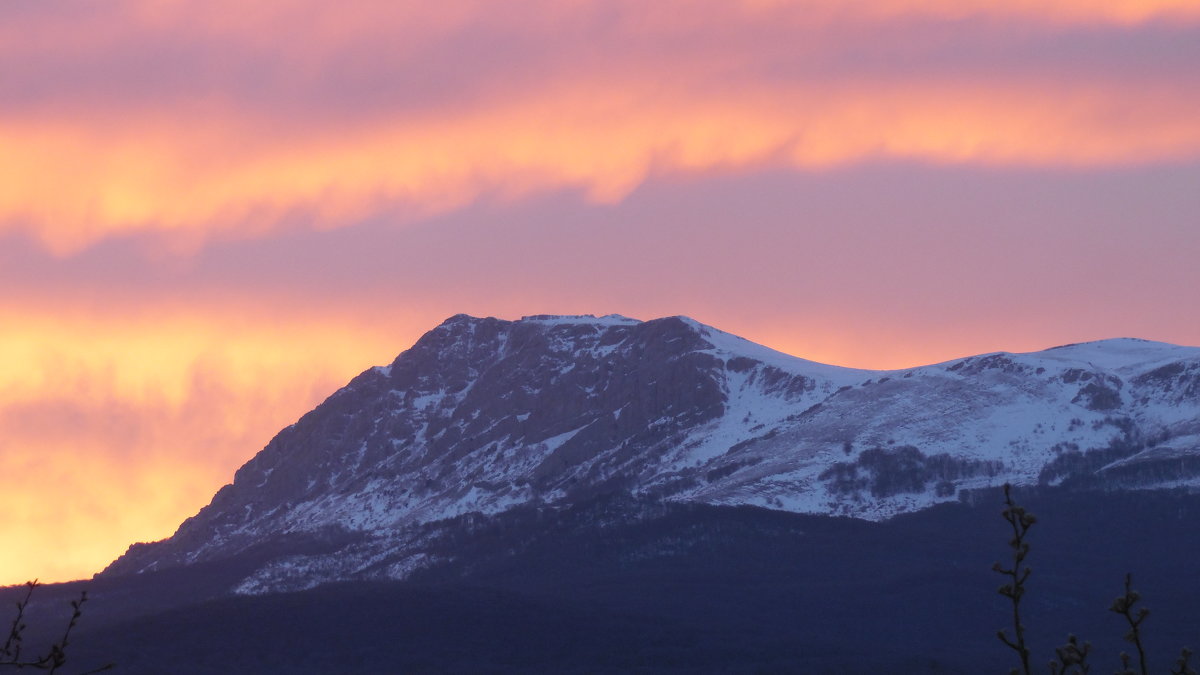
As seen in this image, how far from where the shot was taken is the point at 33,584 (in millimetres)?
33500

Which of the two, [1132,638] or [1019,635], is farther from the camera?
[1132,638]

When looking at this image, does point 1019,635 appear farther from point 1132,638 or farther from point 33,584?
point 33,584

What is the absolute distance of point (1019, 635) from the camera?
29.7 metres

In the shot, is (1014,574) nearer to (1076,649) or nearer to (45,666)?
(1076,649)

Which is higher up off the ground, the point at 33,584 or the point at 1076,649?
the point at 33,584

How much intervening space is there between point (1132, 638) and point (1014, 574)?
345 cm

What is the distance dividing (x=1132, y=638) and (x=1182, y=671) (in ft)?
3.56

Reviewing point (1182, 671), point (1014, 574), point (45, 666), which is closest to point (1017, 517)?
point (1014, 574)

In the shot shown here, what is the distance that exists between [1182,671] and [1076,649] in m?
2.35

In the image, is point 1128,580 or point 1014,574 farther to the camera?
point 1128,580

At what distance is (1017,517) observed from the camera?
30.7 m

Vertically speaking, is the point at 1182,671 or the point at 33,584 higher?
the point at 33,584

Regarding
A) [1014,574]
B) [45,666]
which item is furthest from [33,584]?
[1014,574]

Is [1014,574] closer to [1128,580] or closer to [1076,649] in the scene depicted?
[1076,649]
